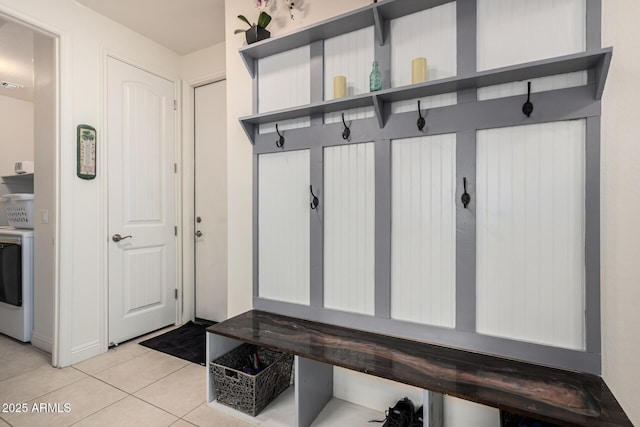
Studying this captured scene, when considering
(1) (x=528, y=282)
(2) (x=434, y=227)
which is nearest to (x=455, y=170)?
(2) (x=434, y=227)

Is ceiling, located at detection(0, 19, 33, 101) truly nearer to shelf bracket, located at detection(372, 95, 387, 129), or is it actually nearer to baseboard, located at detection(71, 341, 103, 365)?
baseboard, located at detection(71, 341, 103, 365)

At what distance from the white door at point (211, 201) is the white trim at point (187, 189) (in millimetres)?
43

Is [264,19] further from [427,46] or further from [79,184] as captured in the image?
[79,184]

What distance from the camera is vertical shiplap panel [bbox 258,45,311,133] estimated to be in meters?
1.87

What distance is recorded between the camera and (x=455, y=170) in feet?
4.79

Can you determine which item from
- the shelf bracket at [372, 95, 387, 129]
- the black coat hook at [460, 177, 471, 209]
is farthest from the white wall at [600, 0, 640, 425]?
the shelf bracket at [372, 95, 387, 129]

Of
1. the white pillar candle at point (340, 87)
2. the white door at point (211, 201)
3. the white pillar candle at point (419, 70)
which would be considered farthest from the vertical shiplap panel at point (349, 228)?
the white door at point (211, 201)

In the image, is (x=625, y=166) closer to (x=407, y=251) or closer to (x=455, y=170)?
(x=455, y=170)

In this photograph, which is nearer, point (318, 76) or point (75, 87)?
point (318, 76)

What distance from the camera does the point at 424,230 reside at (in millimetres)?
1529

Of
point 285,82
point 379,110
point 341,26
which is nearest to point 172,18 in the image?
point 285,82

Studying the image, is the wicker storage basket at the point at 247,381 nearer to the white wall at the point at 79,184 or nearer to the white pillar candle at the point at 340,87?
the white wall at the point at 79,184

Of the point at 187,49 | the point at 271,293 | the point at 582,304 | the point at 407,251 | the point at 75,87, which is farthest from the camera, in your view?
the point at 187,49

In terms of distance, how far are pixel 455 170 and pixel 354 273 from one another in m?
0.73
